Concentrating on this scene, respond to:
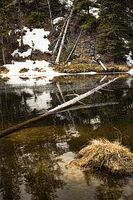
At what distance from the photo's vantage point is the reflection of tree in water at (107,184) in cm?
865

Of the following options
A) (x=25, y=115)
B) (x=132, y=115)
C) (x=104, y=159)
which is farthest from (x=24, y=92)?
(x=104, y=159)

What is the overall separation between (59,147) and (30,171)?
8.38ft

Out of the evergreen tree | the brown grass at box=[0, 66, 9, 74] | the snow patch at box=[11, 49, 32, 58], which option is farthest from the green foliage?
the brown grass at box=[0, 66, 9, 74]

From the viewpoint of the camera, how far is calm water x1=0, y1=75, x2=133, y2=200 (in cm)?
908

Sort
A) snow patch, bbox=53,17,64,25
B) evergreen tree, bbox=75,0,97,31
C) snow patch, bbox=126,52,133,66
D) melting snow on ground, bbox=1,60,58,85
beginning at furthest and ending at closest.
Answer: snow patch, bbox=53,17,64,25
evergreen tree, bbox=75,0,97,31
snow patch, bbox=126,52,133,66
melting snow on ground, bbox=1,60,58,85

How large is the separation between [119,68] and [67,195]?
4040cm

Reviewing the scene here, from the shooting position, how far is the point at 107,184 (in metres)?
9.36

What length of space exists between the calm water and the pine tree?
2633 centimetres

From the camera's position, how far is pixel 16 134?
1552cm

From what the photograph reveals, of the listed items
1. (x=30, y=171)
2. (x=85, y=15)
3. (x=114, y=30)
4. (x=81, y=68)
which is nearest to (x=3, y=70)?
(x=81, y=68)

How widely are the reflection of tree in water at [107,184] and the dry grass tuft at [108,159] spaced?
12.0 inches

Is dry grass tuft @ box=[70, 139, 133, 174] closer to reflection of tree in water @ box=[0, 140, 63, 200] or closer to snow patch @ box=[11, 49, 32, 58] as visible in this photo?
reflection of tree in water @ box=[0, 140, 63, 200]

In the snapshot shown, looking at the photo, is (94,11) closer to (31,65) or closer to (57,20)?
(57,20)

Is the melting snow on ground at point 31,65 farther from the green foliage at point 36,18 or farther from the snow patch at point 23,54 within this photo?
the green foliage at point 36,18
